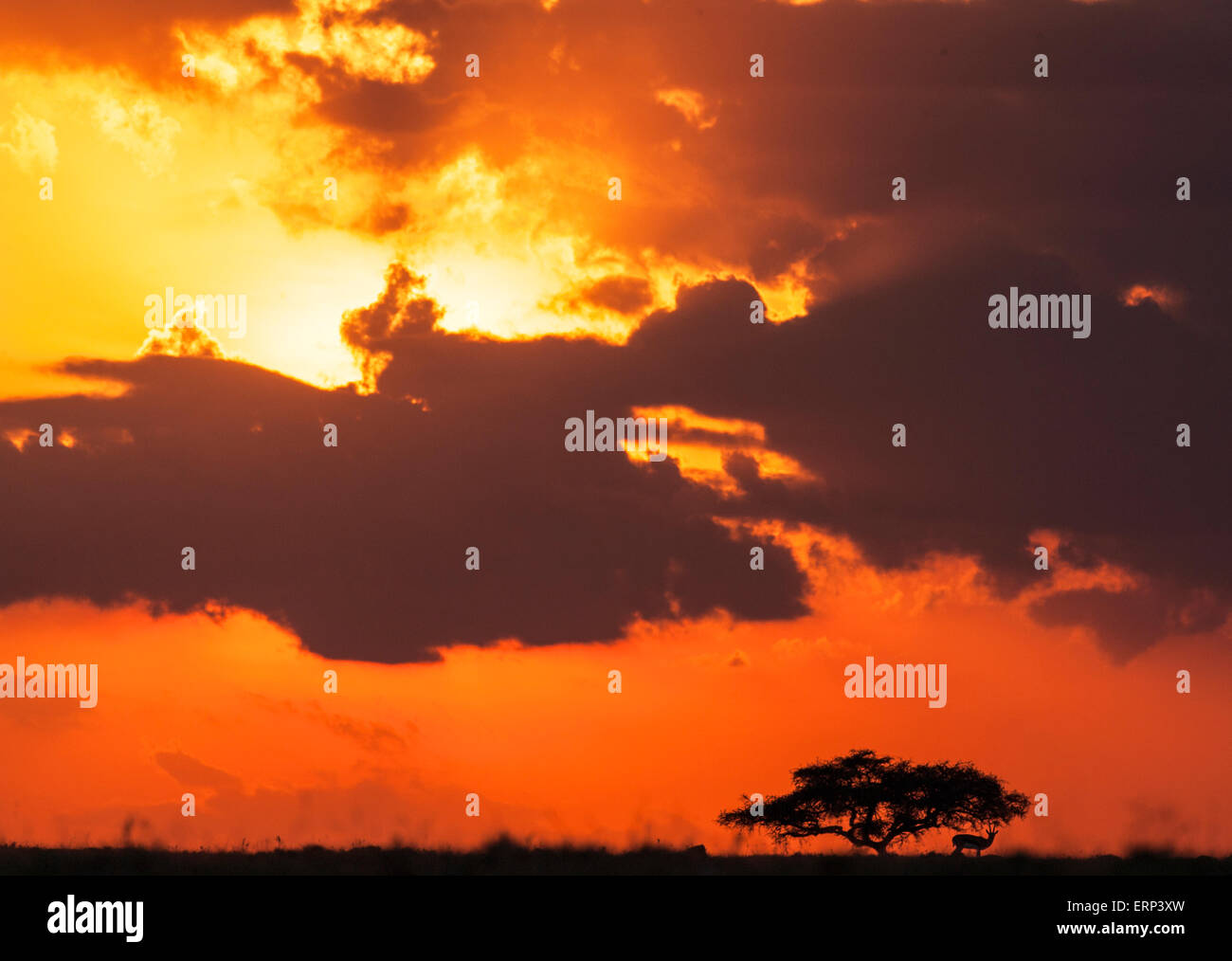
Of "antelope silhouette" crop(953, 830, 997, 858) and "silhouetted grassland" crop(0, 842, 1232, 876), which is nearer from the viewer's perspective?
"silhouetted grassland" crop(0, 842, 1232, 876)

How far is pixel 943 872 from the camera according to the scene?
51.0 meters

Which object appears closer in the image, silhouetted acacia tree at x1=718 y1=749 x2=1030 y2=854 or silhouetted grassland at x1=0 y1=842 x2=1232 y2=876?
silhouetted grassland at x1=0 y1=842 x2=1232 y2=876

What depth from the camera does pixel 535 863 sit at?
50156mm

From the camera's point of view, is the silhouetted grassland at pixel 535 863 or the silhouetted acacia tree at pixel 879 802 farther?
the silhouetted acacia tree at pixel 879 802

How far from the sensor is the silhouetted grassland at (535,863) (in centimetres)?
4641

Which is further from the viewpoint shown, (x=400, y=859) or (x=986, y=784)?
(x=986, y=784)

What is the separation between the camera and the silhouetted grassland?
4641 cm

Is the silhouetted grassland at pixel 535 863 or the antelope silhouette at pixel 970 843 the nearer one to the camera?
the silhouetted grassland at pixel 535 863

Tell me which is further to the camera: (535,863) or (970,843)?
Result: (970,843)
